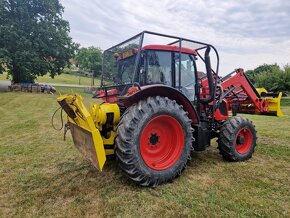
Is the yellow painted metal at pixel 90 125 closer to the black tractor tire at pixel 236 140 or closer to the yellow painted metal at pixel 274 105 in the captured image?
the black tractor tire at pixel 236 140

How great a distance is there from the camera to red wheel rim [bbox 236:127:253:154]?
15.5 feet

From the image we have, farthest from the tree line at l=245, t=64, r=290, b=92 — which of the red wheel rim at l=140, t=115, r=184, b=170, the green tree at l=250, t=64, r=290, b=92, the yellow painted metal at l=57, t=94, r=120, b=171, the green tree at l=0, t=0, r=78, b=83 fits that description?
the yellow painted metal at l=57, t=94, r=120, b=171

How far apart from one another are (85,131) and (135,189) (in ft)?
3.67

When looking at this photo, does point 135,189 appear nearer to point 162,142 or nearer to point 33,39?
point 162,142

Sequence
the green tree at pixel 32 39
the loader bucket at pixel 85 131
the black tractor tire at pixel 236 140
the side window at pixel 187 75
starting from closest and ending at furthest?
the loader bucket at pixel 85 131 → the side window at pixel 187 75 → the black tractor tire at pixel 236 140 → the green tree at pixel 32 39

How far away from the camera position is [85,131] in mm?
3594

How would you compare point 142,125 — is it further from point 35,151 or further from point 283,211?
point 35,151

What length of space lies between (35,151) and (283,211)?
4.77 metres

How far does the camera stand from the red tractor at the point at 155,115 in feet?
11.1

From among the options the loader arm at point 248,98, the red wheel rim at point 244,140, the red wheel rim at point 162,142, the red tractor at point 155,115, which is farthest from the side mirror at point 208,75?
the red wheel rim at point 162,142

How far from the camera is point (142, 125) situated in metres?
3.40

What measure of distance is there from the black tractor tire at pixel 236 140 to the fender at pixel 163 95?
2.41 ft

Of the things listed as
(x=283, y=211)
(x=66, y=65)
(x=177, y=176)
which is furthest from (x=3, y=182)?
(x=66, y=65)

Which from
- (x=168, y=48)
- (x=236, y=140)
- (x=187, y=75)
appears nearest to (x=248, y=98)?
(x=236, y=140)
